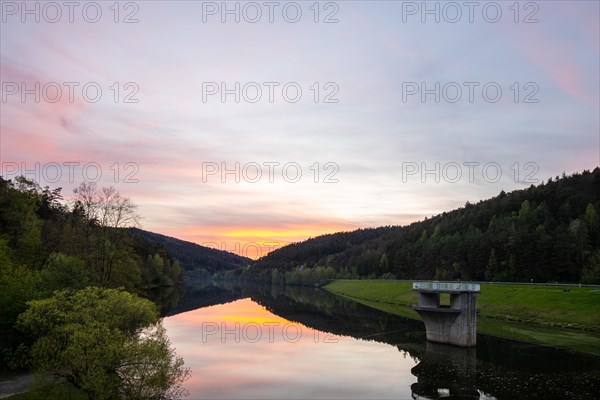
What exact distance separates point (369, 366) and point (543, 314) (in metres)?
44.3

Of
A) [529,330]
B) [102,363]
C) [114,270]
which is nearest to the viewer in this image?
[102,363]

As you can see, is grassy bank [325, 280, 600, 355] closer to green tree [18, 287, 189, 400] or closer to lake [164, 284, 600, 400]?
lake [164, 284, 600, 400]

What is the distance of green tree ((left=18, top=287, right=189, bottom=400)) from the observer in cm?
2666

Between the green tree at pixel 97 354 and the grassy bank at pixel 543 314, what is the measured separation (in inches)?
1984

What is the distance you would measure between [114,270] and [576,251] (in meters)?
111

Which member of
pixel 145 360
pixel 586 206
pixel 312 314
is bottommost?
pixel 312 314

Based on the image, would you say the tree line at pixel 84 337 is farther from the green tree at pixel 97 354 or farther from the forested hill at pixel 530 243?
the forested hill at pixel 530 243

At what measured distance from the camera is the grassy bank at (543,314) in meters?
65.3

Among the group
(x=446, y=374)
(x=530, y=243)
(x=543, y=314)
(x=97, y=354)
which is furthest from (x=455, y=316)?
(x=530, y=243)

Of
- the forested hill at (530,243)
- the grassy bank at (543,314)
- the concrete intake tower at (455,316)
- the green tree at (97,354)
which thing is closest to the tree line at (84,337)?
the green tree at (97,354)

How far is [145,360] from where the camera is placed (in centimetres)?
2798

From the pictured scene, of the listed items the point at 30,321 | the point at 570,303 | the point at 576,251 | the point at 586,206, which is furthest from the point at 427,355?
the point at 586,206

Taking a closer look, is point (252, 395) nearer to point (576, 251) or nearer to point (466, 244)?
point (576, 251)

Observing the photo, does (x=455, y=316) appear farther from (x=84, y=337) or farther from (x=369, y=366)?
(x=84, y=337)
